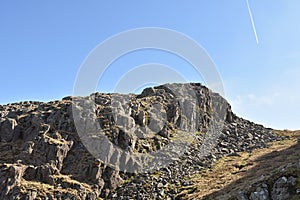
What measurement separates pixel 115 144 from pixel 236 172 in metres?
29.9

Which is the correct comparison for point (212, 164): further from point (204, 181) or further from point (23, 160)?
point (23, 160)

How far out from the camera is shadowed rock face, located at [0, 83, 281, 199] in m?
69.6

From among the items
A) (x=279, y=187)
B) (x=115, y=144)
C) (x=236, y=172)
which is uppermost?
(x=115, y=144)

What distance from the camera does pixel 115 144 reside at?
8288cm

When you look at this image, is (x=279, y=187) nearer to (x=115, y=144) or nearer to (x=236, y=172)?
(x=236, y=172)

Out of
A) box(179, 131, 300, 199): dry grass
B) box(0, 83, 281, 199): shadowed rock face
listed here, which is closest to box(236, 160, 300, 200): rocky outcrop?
box(179, 131, 300, 199): dry grass

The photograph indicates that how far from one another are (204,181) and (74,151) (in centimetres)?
3198

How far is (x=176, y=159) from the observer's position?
3351 inches

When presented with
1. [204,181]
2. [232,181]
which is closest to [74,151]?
[204,181]

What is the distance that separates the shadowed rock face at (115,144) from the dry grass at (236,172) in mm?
3820

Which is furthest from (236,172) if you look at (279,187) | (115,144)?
(279,187)

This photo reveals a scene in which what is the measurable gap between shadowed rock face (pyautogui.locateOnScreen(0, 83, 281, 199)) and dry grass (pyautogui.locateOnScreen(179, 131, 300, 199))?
3.82 metres

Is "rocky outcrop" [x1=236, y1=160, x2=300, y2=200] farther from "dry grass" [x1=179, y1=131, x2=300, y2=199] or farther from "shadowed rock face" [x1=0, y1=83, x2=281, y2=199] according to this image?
"shadowed rock face" [x1=0, y1=83, x2=281, y2=199]

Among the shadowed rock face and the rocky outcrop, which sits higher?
the shadowed rock face
